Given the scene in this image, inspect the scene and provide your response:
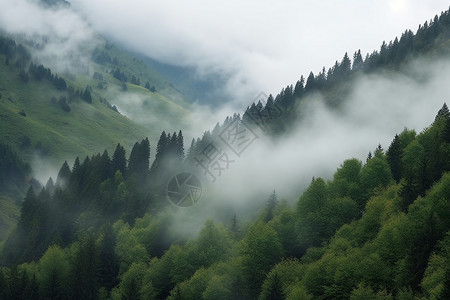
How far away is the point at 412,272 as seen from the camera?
2233 inches

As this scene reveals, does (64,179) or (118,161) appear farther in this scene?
(64,179)

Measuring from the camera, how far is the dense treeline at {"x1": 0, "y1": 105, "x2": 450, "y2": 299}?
61594mm

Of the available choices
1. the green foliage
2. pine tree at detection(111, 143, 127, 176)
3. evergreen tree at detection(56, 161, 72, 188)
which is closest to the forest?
the green foliage

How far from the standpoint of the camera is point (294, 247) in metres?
90.6

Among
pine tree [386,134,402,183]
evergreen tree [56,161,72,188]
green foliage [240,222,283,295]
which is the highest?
pine tree [386,134,402,183]

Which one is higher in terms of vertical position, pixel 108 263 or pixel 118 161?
pixel 118 161

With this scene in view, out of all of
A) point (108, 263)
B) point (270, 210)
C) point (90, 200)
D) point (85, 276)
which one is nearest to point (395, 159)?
point (270, 210)

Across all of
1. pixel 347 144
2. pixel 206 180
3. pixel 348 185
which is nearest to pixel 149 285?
pixel 348 185

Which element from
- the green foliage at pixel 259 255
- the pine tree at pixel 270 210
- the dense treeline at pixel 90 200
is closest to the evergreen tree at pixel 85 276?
the green foliage at pixel 259 255

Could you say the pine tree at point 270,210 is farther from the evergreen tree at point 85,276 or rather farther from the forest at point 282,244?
the evergreen tree at point 85,276

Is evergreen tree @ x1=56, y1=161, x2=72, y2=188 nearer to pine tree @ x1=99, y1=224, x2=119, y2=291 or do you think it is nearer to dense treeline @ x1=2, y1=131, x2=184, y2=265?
dense treeline @ x1=2, y1=131, x2=184, y2=265

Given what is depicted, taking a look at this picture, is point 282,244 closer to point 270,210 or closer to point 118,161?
point 270,210

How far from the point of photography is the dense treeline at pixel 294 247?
61.6 meters

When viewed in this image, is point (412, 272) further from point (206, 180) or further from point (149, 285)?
point (206, 180)
